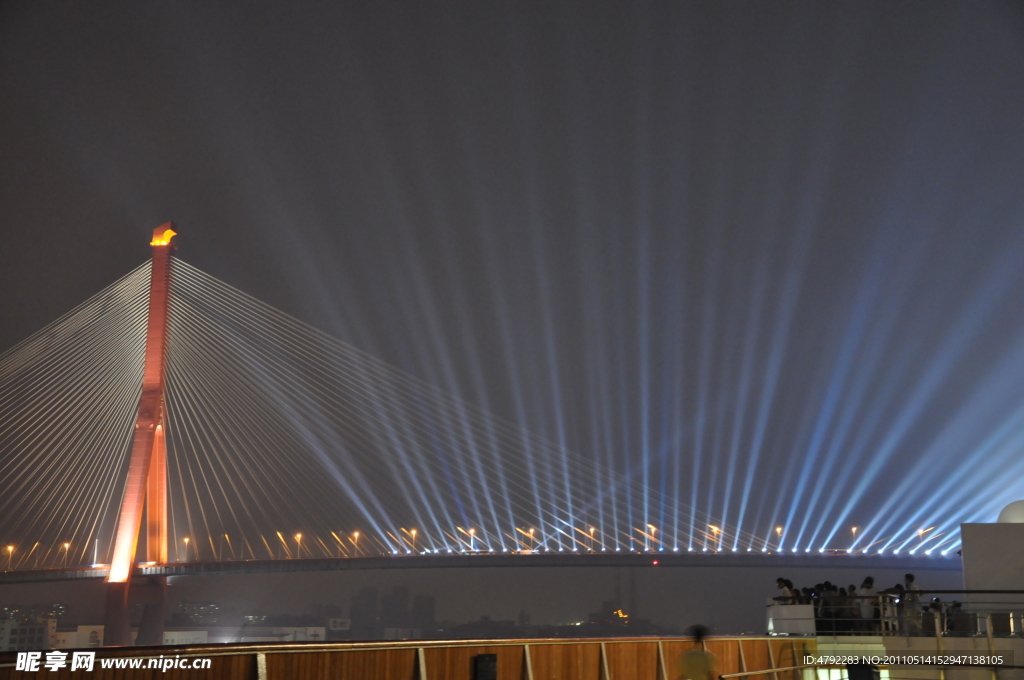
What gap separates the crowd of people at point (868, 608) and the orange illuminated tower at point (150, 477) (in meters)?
15.8

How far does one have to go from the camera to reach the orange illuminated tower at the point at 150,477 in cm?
2194

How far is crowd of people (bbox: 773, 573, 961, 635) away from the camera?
9.78 m

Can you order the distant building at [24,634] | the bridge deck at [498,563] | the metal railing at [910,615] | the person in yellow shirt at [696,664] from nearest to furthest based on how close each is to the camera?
the person in yellow shirt at [696,664] < the metal railing at [910,615] < the distant building at [24,634] < the bridge deck at [498,563]

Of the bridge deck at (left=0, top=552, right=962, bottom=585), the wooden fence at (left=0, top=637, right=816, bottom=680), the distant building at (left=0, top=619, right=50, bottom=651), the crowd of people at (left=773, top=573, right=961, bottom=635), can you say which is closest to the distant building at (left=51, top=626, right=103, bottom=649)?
the distant building at (left=0, top=619, right=50, bottom=651)

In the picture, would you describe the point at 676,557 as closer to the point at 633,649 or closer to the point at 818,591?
the point at 818,591

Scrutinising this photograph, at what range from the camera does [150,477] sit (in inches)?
947

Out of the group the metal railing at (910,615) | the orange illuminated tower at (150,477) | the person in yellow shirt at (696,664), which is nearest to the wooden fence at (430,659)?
the person in yellow shirt at (696,664)

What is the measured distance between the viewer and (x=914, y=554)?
3575 cm

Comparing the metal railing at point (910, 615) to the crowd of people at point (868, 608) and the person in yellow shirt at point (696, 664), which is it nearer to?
the crowd of people at point (868, 608)

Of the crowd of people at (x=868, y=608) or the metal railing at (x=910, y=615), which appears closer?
the metal railing at (x=910, y=615)

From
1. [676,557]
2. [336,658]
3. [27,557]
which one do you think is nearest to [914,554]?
[676,557]

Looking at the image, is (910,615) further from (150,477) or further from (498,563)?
(498,563)

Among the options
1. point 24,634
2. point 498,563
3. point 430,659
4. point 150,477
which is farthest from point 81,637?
point 430,659

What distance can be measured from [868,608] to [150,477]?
18.8 metres
